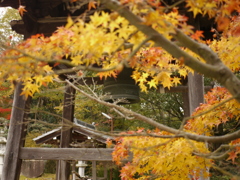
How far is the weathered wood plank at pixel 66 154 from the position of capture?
4266 millimetres

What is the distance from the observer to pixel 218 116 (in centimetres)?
332

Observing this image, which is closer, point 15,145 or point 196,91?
point 196,91

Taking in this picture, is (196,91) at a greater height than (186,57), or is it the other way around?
(196,91)

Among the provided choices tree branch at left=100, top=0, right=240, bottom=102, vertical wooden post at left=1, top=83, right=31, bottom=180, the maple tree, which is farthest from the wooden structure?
tree branch at left=100, top=0, right=240, bottom=102

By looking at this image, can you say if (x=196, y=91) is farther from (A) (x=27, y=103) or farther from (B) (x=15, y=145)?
(B) (x=15, y=145)

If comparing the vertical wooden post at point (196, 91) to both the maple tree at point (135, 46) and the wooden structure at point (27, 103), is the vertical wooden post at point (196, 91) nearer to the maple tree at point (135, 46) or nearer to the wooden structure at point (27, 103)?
the wooden structure at point (27, 103)

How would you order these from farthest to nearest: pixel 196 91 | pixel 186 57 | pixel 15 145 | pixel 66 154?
pixel 66 154, pixel 15 145, pixel 196 91, pixel 186 57

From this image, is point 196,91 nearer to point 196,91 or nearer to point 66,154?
point 196,91

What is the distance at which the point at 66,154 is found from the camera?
4.36 metres

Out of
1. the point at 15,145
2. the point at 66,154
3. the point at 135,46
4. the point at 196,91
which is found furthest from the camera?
the point at 66,154

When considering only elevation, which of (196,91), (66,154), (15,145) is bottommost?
(66,154)

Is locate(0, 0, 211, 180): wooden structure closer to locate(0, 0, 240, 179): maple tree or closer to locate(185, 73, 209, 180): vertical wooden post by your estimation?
locate(185, 73, 209, 180): vertical wooden post

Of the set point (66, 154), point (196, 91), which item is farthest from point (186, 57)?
point (66, 154)

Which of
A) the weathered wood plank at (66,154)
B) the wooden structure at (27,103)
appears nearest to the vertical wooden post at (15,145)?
the wooden structure at (27,103)
